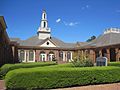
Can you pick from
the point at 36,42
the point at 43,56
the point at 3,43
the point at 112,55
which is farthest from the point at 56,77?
the point at 36,42

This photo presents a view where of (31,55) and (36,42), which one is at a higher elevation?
(36,42)

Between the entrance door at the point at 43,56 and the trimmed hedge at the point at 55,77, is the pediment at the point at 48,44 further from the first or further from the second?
the trimmed hedge at the point at 55,77

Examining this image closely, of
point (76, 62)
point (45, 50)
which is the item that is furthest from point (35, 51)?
point (76, 62)

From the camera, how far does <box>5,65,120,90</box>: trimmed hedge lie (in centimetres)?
1096

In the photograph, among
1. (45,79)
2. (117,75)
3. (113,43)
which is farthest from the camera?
(113,43)

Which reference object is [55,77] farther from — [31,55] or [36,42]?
[36,42]

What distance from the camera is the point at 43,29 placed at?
5347 cm

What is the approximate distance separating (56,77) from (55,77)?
0.21 feet

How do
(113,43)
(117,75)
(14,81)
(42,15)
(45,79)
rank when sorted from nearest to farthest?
1. (14,81)
2. (45,79)
3. (117,75)
4. (113,43)
5. (42,15)

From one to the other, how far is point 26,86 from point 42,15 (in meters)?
45.5

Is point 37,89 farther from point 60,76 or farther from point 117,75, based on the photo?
point 117,75

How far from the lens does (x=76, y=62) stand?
17719 millimetres

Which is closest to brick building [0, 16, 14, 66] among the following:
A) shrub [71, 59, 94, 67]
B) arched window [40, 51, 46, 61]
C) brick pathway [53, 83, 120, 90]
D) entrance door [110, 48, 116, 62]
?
shrub [71, 59, 94, 67]

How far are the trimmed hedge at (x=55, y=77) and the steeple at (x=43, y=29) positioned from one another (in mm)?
39661
